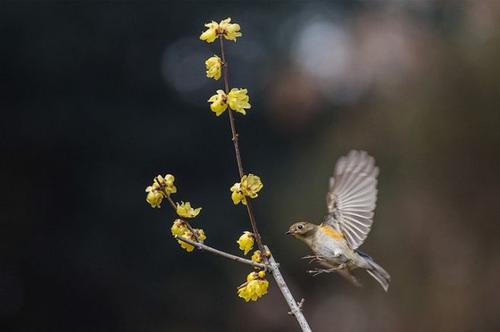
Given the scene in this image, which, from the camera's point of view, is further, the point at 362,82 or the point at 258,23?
the point at 258,23

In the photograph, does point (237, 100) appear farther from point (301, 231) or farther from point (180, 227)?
point (301, 231)

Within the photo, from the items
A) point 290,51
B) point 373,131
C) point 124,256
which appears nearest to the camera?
point 373,131

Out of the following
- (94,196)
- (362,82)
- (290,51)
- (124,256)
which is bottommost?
(124,256)

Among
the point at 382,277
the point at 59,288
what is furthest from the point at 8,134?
the point at 382,277

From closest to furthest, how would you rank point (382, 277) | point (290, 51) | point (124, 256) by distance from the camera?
point (382, 277), point (124, 256), point (290, 51)

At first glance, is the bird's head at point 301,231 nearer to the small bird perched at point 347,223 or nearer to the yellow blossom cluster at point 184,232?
the small bird perched at point 347,223

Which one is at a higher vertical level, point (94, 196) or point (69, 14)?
point (69, 14)

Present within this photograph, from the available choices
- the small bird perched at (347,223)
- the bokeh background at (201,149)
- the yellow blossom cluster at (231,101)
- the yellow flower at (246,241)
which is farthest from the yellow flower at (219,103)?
the bokeh background at (201,149)

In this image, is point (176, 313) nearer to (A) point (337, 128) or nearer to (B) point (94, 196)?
(B) point (94, 196)
